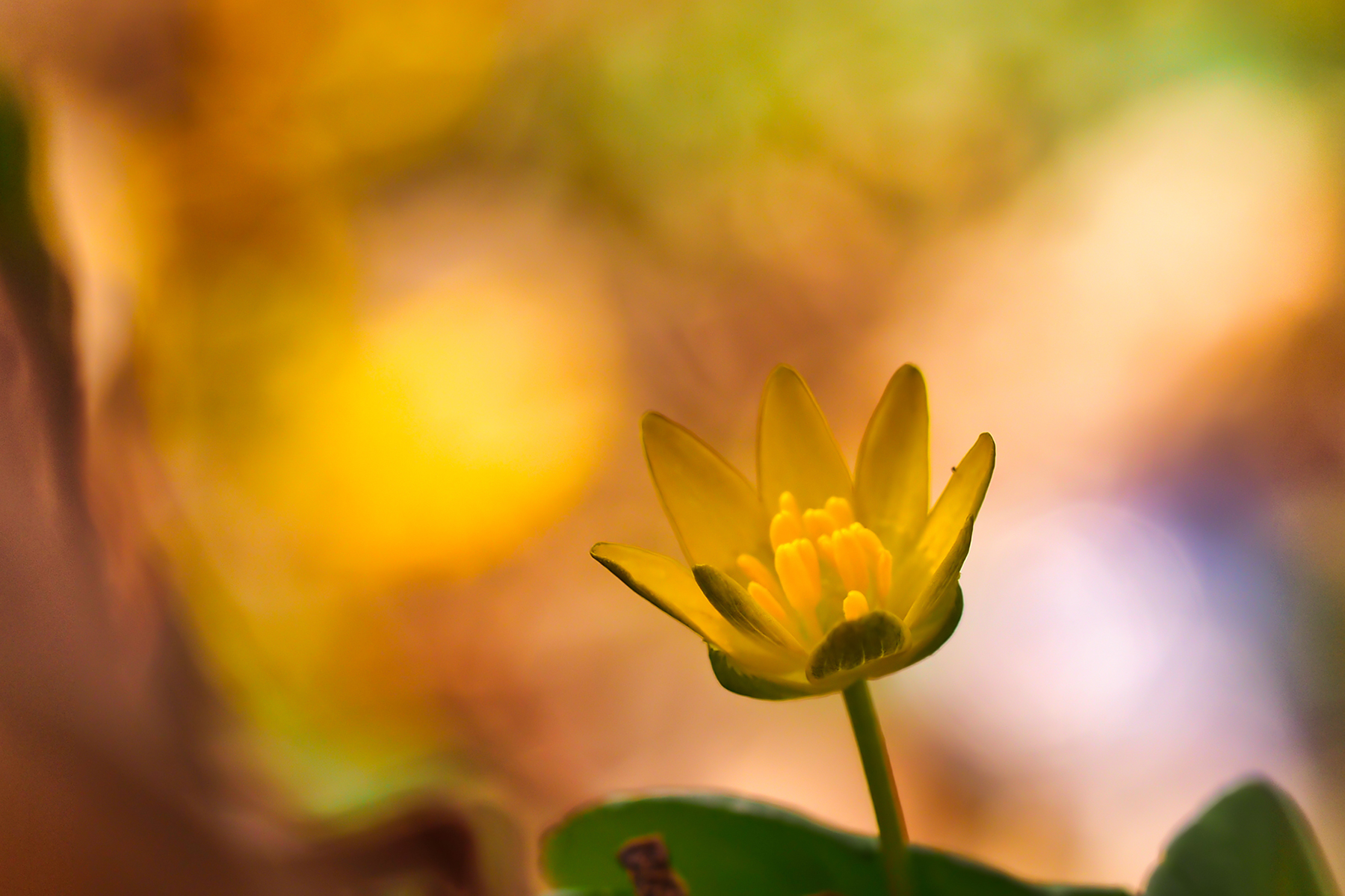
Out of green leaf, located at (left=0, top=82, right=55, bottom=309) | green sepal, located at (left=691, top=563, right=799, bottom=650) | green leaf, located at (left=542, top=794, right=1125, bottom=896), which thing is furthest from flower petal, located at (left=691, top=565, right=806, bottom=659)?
green leaf, located at (left=0, top=82, right=55, bottom=309)

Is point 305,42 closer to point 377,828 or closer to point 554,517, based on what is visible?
point 554,517

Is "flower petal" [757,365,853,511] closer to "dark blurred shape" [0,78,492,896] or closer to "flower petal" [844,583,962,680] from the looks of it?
"flower petal" [844,583,962,680]

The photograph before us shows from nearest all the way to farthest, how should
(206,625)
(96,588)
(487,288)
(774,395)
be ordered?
(774,395), (96,588), (206,625), (487,288)

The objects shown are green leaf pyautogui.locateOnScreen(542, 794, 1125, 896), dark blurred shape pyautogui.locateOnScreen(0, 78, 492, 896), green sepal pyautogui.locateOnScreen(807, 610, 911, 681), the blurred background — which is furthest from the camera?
the blurred background

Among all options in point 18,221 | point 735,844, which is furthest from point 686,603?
point 18,221

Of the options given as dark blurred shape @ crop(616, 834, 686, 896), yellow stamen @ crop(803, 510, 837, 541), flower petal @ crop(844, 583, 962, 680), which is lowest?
dark blurred shape @ crop(616, 834, 686, 896)

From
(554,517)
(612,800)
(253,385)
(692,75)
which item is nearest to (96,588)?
(253,385)
